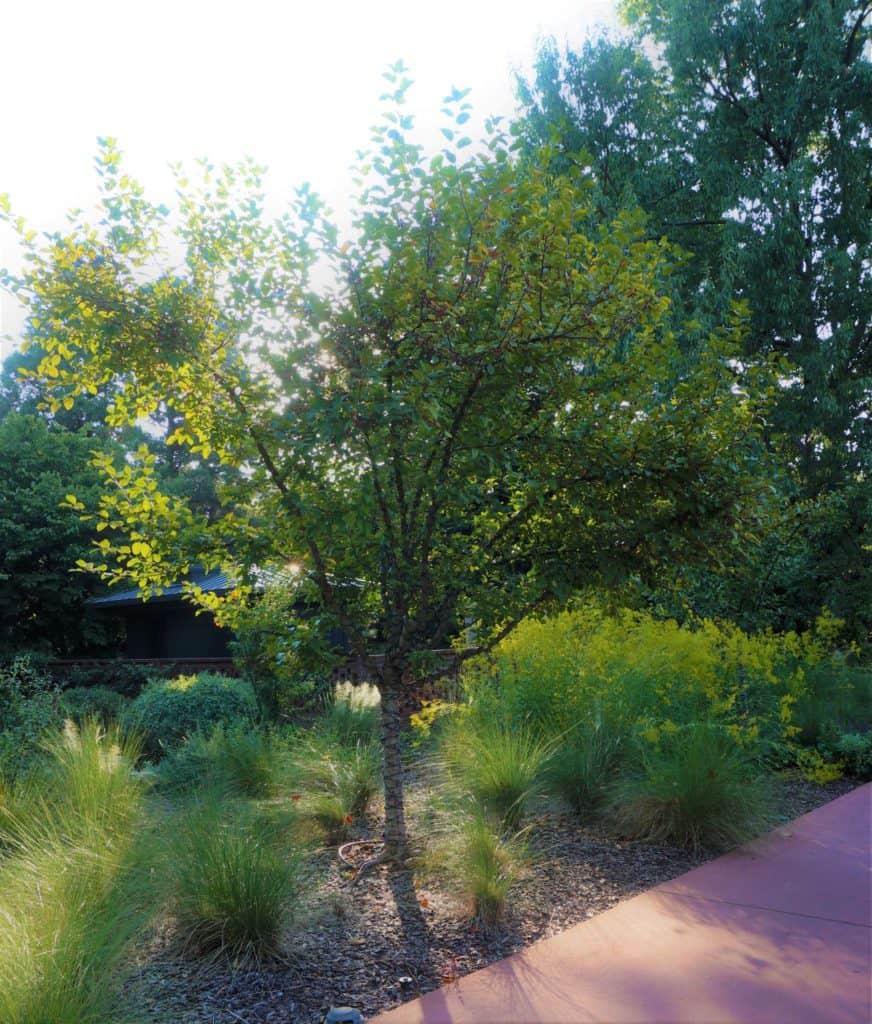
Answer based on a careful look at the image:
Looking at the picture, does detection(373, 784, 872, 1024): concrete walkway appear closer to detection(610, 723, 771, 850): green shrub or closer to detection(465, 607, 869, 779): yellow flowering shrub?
detection(610, 723, 771, 850): green shrub

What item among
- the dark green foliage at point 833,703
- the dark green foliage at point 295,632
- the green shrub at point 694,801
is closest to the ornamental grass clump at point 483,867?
the green shrub at point 694,801

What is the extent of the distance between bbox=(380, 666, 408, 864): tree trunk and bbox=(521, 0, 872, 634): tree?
7850 millimetres

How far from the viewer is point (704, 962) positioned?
3514 mm

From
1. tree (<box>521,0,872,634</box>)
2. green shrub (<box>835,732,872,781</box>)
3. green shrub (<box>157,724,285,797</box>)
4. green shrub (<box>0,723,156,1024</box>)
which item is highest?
tree (<box>521,0,872,634</box>)

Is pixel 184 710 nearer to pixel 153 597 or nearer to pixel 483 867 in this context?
pixel 483 867

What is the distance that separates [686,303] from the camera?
11867 mm

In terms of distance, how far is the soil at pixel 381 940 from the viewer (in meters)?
3.21

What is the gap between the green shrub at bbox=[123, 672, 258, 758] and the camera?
8471mm

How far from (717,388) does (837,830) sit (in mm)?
3010

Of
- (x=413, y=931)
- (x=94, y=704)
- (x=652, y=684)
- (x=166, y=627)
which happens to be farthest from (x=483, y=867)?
(x=166, y=627)

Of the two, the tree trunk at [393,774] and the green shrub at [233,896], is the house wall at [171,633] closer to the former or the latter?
the tree trunk at [393,774]

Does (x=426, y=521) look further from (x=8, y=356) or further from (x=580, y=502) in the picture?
(x=8, y=356)

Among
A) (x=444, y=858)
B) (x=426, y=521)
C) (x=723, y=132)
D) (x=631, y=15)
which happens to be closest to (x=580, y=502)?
(x=426, y=521)

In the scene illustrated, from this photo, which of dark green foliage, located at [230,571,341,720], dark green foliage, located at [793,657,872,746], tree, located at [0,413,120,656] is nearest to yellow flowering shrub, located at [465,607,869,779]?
dark green foliage, located at [793,657,872,746]
